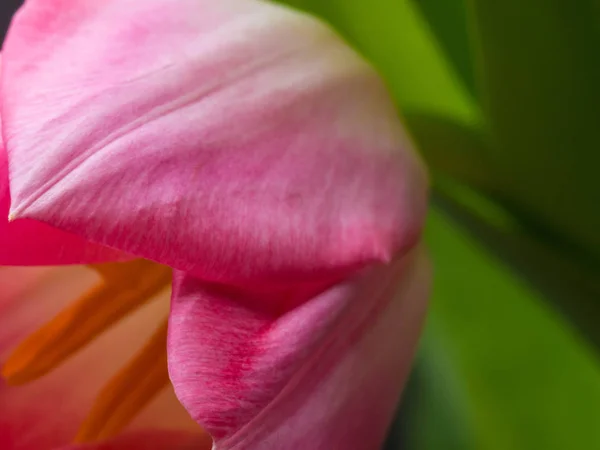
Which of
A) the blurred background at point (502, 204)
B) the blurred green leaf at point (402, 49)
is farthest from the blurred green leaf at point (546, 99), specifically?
the blurred green leaf at point (402, 49)

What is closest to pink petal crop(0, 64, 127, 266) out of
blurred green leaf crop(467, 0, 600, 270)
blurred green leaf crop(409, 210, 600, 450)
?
blurred green leaf crop(467, 0, 600, 270)

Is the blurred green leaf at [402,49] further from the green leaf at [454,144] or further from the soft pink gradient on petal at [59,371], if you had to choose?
the soft pink gradient on petal at [59,371]

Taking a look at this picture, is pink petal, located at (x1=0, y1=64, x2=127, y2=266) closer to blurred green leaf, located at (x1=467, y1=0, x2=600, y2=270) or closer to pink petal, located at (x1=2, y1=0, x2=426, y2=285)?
pink petal, located at (x1=2, y1=0, x2=426, y2=285)

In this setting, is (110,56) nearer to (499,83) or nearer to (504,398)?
(499,83)

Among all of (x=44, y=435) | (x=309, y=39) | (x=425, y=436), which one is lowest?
(x=425, y=436)

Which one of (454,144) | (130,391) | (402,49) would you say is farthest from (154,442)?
(402,49)

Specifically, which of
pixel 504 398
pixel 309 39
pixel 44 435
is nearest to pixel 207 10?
pixel 309 39

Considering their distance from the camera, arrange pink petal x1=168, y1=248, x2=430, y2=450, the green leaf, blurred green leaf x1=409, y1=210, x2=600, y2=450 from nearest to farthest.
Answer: pink petal x1=168, y1=248, x2=430, y2=450, the green leaf, blurred green leaf x1=409, y1=210, x2=600, y2=450

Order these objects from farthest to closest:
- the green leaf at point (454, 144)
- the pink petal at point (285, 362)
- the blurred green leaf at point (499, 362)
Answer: the blurred green leaf at point (499, 362) → the green leaf at point (454, 144) → the pink petal at point (285, 362)
